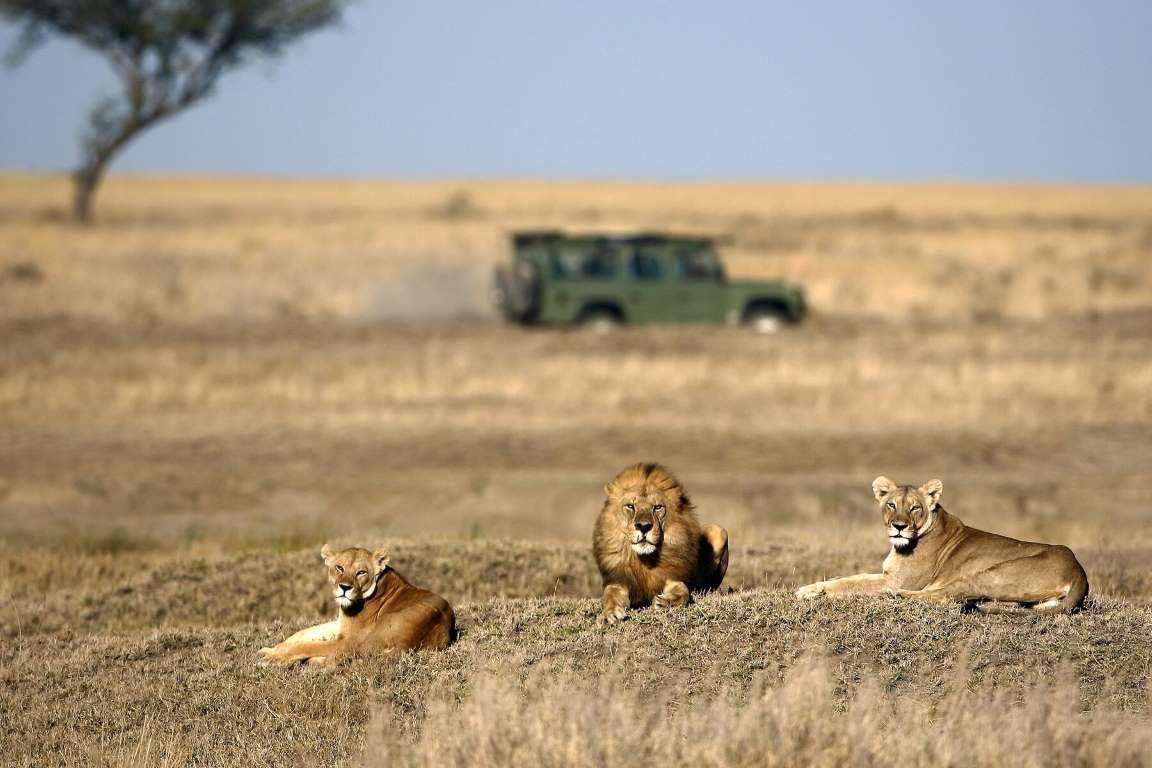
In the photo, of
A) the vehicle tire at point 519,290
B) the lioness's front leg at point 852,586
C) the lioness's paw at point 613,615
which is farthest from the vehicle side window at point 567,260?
the lioness's paw at point 613,615

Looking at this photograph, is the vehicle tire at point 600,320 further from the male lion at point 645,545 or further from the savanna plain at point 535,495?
the male lion at point 645,545

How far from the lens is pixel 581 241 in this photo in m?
28.9

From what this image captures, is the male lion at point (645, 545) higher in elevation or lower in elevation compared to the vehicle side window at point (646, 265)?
lower

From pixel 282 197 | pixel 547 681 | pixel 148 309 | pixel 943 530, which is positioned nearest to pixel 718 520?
pixel 943 530

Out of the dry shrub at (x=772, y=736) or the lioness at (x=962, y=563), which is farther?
the lioness at (x=962, y=563)

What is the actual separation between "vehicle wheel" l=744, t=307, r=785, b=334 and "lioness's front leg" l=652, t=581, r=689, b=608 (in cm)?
2078

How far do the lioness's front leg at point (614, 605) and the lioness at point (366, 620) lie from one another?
2.96 ft

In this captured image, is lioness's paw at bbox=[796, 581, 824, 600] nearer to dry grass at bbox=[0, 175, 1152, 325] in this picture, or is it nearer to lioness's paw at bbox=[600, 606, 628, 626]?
lioness's paw at bbox=[600, 606, 628, 626]

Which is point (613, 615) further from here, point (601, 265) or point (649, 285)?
point (649, 285)

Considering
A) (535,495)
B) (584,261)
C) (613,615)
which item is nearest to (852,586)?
(613,615)

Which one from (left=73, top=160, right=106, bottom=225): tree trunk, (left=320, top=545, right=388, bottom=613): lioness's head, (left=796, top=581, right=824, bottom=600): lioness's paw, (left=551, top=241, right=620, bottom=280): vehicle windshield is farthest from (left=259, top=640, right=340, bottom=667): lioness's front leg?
(left=73, top=160, right=106, bottom=225): tree trunk

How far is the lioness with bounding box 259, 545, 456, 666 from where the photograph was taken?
9.05 metres

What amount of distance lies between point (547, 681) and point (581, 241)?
21.3 meters

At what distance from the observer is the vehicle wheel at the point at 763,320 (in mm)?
29844
